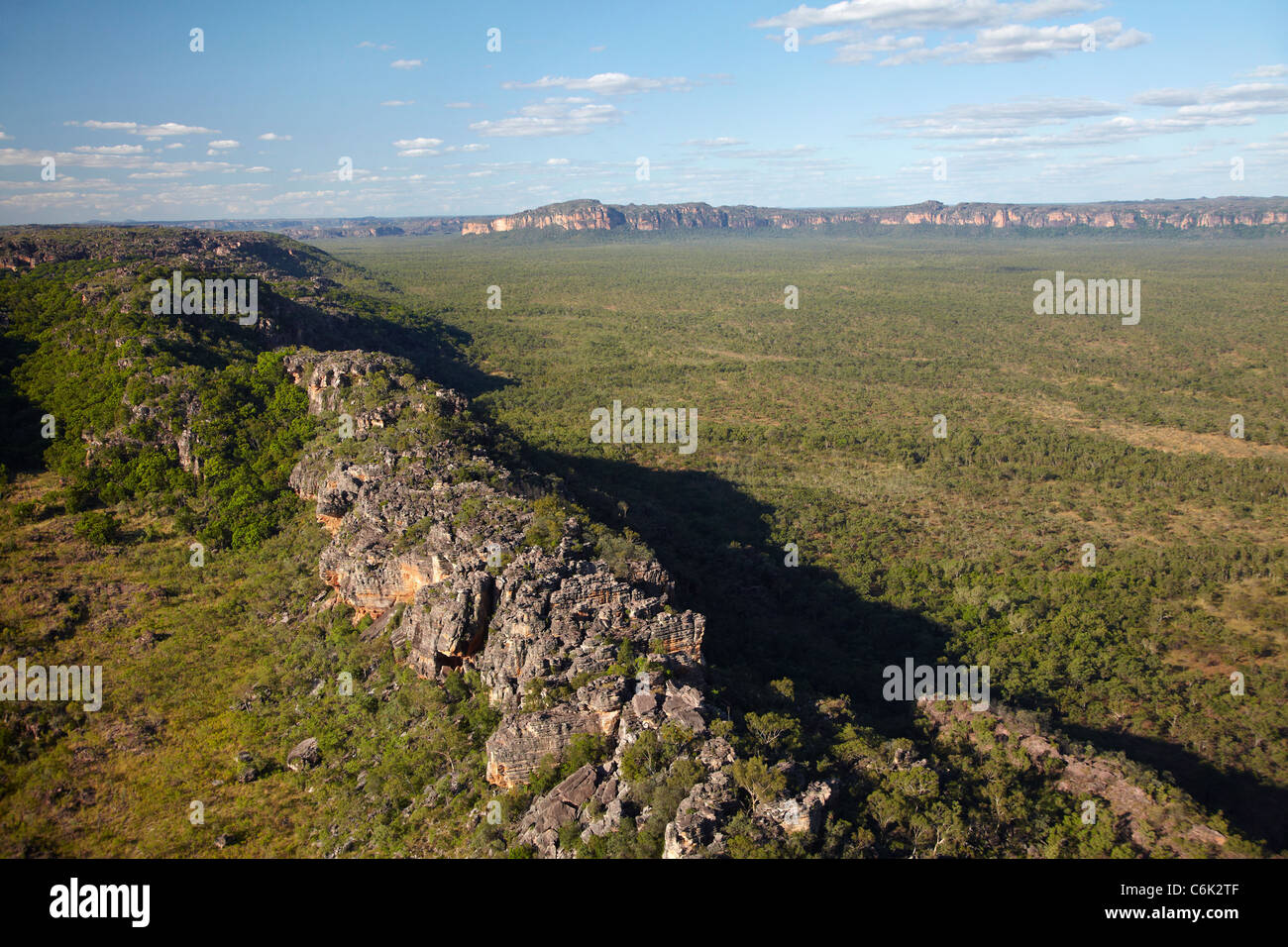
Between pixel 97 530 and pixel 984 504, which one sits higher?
pixel 97 530

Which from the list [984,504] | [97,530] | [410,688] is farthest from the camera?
[984,504]

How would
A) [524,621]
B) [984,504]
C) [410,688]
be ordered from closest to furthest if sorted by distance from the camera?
[524,621] < [410,688] < [984,504]

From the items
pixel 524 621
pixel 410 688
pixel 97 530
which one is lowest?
pixel 410 688

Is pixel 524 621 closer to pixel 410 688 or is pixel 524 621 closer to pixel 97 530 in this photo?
pixel 410 688

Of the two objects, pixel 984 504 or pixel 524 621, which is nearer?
pixel 524 621

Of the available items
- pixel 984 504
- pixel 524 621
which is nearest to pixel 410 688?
pixel 524 621

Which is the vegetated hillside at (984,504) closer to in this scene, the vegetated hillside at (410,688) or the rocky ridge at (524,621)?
the vegetated hillside at (410,688)

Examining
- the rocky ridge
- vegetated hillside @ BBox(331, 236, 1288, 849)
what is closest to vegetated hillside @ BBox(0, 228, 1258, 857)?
the rocky ridge
